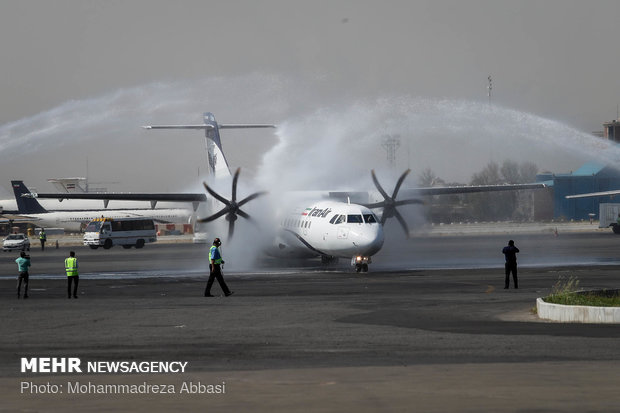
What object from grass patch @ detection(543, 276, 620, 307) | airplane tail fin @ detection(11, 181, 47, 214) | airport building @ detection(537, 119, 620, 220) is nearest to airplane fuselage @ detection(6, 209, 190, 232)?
airplane tail fin @ detection(11, 181, 47, 214)

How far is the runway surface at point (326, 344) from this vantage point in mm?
13758

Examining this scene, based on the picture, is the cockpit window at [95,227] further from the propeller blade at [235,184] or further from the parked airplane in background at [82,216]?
the propeller blade at [235,184]

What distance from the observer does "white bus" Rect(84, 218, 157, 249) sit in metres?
86.7

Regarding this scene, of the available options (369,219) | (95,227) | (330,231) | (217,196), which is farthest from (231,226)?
(95,227)

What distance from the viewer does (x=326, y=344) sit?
20266 millimetres

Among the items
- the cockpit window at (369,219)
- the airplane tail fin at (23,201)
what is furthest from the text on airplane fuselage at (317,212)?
the airplane tail fin at (23,201)

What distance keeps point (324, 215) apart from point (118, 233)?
45.9 meters

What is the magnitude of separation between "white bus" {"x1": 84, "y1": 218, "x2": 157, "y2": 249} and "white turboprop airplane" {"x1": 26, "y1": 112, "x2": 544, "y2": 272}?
29326 mm

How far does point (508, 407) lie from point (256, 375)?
473 centimetres

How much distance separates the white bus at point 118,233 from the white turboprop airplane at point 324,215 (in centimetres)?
2933

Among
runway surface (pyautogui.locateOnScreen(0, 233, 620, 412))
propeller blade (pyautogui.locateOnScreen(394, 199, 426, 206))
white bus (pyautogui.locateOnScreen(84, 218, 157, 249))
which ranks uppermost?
propeller blade (pyautogui.locateOnScreen(394, 199, 426, 206))

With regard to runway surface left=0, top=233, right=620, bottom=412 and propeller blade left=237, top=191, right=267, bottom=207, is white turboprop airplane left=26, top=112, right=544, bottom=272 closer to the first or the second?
propeller blade left=237, top=191, right=267, bottom=207

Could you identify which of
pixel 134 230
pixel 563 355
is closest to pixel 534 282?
pixel 563 355

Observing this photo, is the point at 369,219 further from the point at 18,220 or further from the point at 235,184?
the point at 18,220
